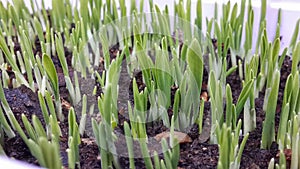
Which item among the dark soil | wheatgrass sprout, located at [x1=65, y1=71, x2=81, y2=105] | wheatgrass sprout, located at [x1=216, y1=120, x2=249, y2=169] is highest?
wheatgrass sprout, located at [x1=65, y1=71, x2=81, y2=105]

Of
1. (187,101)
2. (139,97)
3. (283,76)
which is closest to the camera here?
(139,97)

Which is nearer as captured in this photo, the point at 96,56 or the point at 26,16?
the point at 96,56

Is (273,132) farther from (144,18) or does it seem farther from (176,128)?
(144,18)

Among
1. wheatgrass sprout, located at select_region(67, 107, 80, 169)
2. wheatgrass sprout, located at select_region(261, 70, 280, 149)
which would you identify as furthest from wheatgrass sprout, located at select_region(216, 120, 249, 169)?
wheatgrass sprout, located at select_region(67, 107, 80, 169)

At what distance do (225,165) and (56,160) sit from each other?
241 millimetres

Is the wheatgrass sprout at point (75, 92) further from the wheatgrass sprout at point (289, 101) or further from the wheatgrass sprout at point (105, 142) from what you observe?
the wheatgrass sprout at point (289, 101)

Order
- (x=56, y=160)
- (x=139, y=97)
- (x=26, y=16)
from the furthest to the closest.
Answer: (x=26, y=16) → (x=139, y=97) → (x=56, y=160)

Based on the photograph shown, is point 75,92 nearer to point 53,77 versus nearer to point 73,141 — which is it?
point 53,77

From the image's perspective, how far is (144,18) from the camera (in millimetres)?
1069

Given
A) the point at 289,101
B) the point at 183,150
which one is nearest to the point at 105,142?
the point at 183,150

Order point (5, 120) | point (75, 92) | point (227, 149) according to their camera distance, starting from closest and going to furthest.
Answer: point (227, 149) < point (5, 120) < point (75, 92)

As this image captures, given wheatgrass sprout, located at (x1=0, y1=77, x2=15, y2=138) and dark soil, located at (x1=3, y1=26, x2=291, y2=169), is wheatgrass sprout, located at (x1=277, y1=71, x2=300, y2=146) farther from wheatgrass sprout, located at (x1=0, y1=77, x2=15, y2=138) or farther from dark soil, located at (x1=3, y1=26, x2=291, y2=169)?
wheatgrass sprout, located at (x1=0, y1=77, x2=15, y2=138)

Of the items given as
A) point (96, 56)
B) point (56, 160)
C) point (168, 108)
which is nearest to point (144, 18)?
point (96, 56)

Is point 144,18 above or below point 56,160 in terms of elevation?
above
